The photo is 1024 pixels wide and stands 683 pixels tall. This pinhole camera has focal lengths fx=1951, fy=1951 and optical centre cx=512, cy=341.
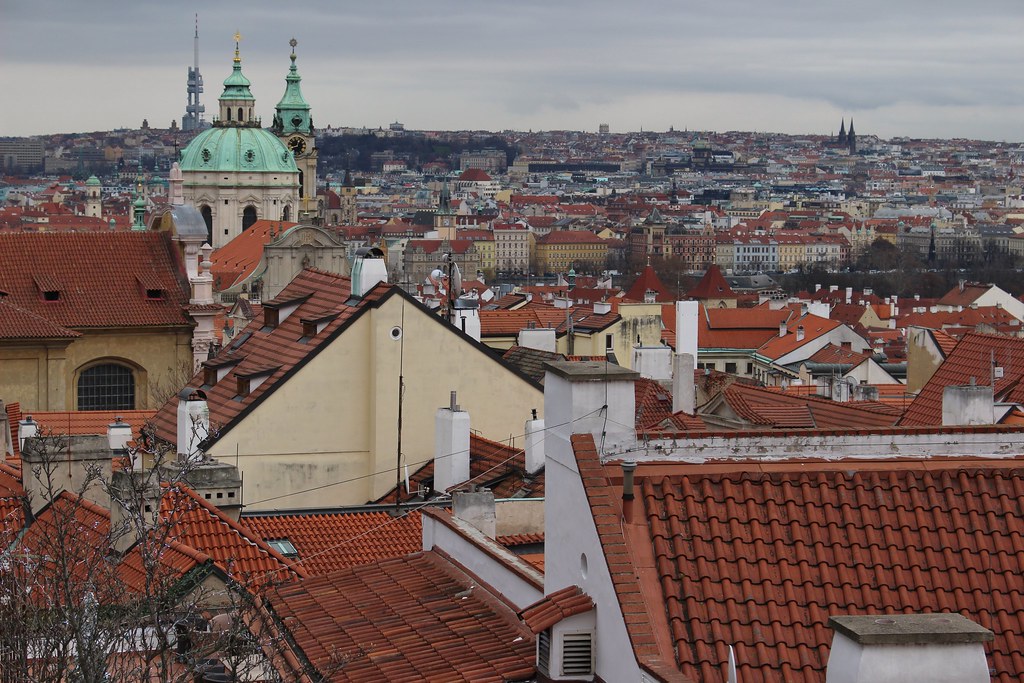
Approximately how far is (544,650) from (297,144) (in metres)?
126

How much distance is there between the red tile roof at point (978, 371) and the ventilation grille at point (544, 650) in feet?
36.2

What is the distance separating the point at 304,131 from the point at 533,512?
400ft

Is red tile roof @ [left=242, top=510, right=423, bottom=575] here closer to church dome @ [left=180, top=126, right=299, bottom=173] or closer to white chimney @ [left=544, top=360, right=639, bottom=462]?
white chimney @ [left=544, top=360, right=639, bottom=462]

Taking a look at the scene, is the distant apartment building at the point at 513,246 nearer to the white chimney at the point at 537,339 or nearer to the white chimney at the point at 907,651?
the white chimney at the point at 537,339

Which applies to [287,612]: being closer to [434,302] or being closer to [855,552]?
[855,552]

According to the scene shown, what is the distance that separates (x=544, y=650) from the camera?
7.91 metres

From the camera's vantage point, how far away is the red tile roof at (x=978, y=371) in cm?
1903

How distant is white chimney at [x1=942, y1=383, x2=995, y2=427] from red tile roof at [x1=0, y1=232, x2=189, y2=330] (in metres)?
21.1

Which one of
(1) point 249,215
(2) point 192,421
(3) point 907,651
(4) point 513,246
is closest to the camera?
(3) point 907,651

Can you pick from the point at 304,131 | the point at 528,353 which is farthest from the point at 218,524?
the point at 304,131

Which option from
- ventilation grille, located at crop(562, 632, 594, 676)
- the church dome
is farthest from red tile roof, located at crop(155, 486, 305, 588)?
the church dome

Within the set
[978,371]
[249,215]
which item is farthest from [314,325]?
[249,215]

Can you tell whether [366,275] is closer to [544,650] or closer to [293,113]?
[544,650]

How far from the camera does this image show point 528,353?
84.6 feet
